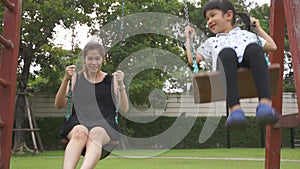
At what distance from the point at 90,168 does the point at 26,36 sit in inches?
451

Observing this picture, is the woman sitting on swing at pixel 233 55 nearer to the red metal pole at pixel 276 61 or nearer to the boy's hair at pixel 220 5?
the boy's hair at pixel 220 5

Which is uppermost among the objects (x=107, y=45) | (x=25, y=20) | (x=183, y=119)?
(x=25, y=20)

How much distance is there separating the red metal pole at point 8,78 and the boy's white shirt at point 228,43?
1292mm

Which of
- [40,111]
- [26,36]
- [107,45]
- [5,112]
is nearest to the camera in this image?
[5,112]

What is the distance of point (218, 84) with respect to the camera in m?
2.97

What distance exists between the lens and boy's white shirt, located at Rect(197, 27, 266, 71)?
3.12m

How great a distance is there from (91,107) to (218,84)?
3.64 ft

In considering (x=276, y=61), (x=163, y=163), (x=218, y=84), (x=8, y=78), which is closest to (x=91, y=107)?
(x=8, y=78)

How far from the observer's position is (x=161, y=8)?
15.8 m

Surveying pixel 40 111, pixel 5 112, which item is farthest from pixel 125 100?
pixel 40 111

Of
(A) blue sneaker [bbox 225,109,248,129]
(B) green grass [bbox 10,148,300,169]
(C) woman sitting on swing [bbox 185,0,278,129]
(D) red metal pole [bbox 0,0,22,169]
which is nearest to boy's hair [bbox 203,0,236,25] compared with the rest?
(C) woman sitting on swing [bbox 185,0,278,129]

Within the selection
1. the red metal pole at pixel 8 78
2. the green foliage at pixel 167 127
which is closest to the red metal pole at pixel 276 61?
the red metal pole at pixel 8 78

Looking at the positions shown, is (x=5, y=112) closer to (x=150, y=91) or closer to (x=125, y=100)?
(x=125, y=100)

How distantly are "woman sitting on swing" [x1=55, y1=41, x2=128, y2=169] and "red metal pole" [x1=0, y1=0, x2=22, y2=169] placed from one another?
0.38m
